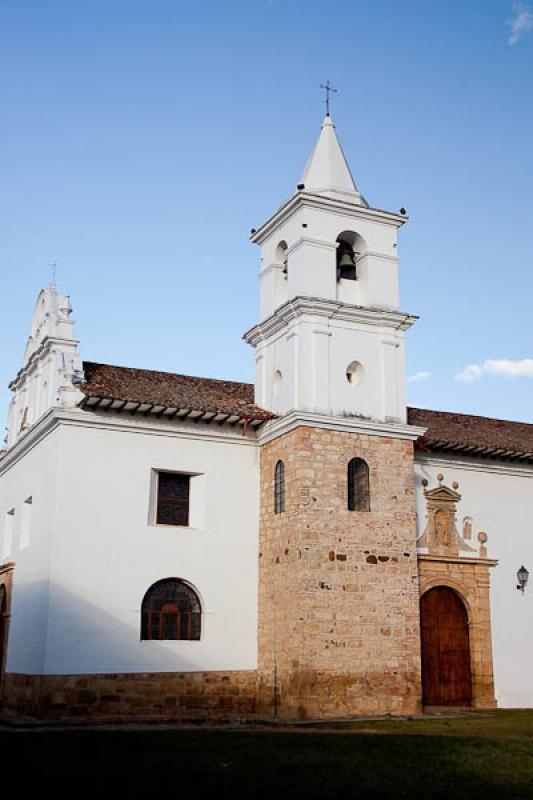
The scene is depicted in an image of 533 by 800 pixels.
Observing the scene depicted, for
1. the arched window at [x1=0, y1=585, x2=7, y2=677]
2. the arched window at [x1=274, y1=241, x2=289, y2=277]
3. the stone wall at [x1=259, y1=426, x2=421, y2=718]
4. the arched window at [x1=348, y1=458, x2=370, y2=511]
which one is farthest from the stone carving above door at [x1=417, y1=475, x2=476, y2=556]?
the arched window at [x1=0, y1=585, x2=7, y2=677]

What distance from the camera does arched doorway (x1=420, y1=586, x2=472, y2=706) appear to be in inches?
739

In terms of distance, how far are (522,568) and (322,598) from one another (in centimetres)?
587

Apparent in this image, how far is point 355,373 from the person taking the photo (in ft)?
63.4

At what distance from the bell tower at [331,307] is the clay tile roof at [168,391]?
665 millimetres

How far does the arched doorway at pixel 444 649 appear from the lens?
18766 millimetres

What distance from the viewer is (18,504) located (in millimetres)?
20062

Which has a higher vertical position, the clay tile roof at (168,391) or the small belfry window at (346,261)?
the small belfry window at (346,261)

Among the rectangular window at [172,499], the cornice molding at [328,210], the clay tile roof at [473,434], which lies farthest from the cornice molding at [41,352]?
the clay tile roof at [473,434]

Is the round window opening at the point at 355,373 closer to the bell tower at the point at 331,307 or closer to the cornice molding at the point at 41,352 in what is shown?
the bell tower at the point at 331,307

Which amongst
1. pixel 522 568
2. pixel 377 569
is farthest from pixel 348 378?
pixel 522 568

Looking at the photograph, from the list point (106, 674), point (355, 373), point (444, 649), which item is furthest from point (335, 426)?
point (106, 674)

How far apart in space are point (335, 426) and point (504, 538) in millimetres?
5381

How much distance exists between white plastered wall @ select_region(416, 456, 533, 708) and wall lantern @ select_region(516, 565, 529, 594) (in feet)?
0.31

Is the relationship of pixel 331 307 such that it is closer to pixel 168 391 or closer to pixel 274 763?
pixel 168 391
